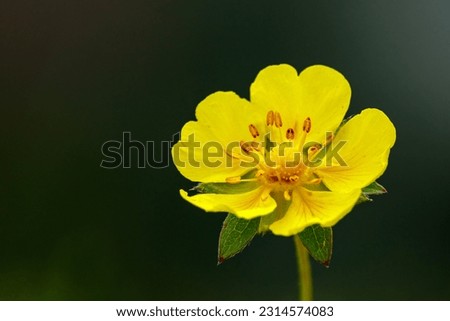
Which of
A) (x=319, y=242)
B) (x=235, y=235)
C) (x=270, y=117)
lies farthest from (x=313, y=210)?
(x=270, y=117)

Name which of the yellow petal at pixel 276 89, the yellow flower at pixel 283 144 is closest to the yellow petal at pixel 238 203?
the yellow flower at pixel 283 144

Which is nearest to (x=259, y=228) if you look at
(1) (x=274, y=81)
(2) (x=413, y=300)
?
(1) (x=274, y=81)

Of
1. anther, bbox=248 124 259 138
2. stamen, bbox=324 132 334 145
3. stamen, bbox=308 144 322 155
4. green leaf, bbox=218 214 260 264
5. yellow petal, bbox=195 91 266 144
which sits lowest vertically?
green leaf, bbox=218 214 260 264

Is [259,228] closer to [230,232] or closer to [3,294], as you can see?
[230,232]

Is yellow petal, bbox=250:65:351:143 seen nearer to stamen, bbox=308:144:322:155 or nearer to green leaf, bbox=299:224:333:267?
stamen, bbox=308:144:322:155

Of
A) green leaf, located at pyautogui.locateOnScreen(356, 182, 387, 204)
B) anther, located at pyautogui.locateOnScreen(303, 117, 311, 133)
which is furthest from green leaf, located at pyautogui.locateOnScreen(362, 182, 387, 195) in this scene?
anther, located at pyautogui.locateOnScreen(303, 117, 311, 133)

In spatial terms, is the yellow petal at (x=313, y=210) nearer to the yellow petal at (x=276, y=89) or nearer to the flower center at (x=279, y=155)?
the flower center at (x=279, y=155)
